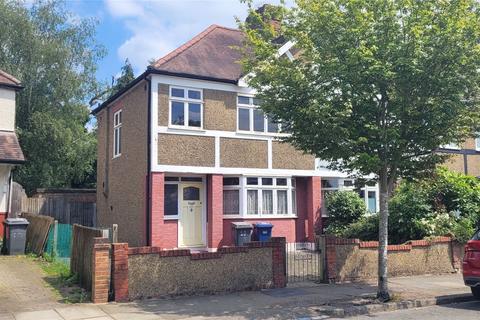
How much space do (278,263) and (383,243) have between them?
7.63 ft

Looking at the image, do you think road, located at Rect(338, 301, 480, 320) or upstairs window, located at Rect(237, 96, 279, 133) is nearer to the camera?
road, located at Rect(338, 301, 480, 320)

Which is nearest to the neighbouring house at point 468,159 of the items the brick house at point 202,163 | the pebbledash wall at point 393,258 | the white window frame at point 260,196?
the brick house at point 202,163

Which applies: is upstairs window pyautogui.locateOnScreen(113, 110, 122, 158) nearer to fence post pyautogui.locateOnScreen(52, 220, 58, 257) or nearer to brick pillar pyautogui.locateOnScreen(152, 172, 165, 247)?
brick pillar pyautogui.locateOnScreen(152, 172, 165, 247)

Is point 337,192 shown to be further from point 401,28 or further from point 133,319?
point 133,319

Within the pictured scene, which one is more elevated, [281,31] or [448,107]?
[281,31]

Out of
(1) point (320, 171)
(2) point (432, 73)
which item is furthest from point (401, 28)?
(1) point (320, 171)

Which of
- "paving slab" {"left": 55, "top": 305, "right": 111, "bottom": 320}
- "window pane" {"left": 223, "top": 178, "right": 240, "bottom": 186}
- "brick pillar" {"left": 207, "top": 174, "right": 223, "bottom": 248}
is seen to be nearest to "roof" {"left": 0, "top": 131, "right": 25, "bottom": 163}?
"brick pillar" {"left": 207, "top": 174, "right": 223, "bottom": 248}

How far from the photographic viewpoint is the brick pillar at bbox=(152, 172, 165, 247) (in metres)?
16.2

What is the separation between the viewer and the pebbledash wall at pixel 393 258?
1184cm

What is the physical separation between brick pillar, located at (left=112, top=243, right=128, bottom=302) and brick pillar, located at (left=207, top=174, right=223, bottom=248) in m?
7.81

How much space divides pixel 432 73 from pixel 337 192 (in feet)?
33.8

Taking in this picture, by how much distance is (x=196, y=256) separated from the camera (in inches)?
399

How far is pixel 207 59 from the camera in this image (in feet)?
60.0

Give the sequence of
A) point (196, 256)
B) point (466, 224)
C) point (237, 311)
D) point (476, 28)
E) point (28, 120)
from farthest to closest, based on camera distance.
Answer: point (28, 120), point (466, 224), point (196, 256), point (476, 28), point (237, 311)
